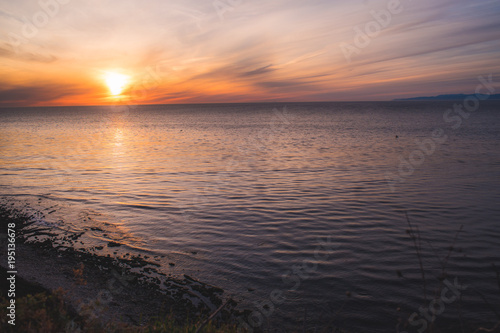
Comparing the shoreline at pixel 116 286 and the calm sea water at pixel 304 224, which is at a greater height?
the calm sea water at pixel 304 224

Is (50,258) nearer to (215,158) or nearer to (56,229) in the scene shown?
(56,229)

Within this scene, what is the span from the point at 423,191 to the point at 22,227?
74.7ft

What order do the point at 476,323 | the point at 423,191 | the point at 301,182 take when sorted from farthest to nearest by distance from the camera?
the point at 301,182 → the point at 423,191 → the point at 476,323

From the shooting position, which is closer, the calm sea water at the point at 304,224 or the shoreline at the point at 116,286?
the shoreline at the point at 116,286

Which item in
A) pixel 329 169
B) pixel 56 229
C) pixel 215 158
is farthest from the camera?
pixel 215 158

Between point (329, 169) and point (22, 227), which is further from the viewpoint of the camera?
point (329, 169)

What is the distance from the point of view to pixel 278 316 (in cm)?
851

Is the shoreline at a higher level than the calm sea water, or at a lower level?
lower

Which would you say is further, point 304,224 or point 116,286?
point 304,224

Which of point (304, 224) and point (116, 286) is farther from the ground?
point (304, 224)

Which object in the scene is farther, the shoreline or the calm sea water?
the calm sea water

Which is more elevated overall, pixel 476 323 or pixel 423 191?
pixel 423 191

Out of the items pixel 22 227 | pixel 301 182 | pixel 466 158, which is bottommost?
pixel 22 227

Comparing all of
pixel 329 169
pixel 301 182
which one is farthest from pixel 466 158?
pixel 301 182
